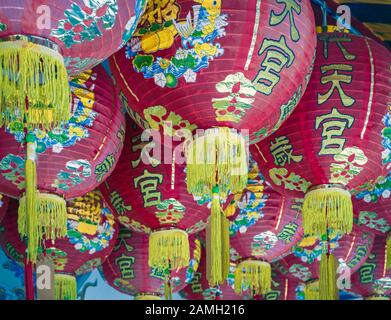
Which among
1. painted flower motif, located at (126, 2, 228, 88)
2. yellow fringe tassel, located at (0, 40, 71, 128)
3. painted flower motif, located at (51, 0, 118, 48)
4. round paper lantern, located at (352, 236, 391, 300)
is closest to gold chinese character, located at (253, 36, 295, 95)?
painted flower motif, located at (126, 2, 228, 88)

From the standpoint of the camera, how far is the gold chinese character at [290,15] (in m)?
3.11

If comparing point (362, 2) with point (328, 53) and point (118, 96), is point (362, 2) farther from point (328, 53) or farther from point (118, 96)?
point (118, 96)

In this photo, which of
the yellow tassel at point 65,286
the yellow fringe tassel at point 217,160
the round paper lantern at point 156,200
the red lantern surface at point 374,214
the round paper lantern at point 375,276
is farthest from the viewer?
the round paper lantern at point 375,276

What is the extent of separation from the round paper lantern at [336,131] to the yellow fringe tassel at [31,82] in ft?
3.35

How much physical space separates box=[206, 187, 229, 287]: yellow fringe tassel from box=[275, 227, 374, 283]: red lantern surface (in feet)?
3.88

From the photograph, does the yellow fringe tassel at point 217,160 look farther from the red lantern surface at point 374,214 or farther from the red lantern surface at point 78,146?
the red lantern surface at point 374,214

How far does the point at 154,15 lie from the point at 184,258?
99 cm

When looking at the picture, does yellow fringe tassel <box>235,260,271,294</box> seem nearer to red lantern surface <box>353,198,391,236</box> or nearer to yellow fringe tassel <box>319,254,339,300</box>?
red lantern surface <box>353,198,391,236</box>

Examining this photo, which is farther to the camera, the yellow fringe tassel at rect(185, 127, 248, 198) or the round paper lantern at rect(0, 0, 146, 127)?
the yellow fringe tassel at rect(185, 127, 248, 198)

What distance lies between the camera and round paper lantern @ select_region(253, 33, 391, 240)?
356 cm

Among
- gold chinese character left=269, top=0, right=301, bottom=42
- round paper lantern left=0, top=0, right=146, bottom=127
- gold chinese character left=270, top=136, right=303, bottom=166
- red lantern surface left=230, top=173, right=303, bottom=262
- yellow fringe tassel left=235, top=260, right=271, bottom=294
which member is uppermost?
gold chinese character left=269, top=0, right=301, bottom=42

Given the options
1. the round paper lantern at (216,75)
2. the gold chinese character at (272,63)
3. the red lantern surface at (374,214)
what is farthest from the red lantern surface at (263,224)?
the gold chinese character at (272,63)

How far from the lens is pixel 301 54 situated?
3.21 m

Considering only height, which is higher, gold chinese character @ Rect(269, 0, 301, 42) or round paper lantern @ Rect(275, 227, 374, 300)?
gold chinese character @ Rect(269, 0, 301, 42)
